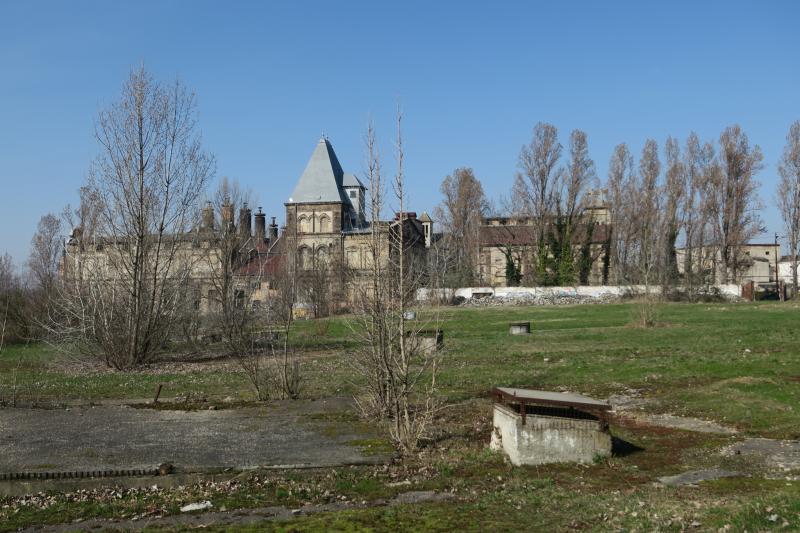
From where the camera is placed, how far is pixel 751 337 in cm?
2444

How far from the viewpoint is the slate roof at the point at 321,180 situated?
71750mm

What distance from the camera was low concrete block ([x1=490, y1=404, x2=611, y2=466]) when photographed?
9969mm

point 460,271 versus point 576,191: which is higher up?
point 576,191

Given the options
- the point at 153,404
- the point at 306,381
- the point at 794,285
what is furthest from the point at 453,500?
the point at 794,285

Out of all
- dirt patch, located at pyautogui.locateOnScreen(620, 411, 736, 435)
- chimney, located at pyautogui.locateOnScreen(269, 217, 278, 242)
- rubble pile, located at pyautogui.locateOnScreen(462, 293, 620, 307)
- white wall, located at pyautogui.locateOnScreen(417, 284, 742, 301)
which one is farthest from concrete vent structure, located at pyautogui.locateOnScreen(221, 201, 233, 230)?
chimney, located at pyautogui.locateOnScreen(269, 217, 278, 242)

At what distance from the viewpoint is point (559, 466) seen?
9.84 m

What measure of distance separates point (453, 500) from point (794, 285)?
58271mm

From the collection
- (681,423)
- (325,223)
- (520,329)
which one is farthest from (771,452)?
(325,223)

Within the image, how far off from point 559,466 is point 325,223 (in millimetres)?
62900

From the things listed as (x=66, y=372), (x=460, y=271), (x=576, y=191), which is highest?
(x=576, y=191)

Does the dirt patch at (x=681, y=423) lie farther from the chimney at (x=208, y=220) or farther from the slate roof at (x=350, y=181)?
the slate roof at (x=350, y=181)

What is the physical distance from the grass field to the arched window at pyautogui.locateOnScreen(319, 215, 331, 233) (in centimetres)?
4523

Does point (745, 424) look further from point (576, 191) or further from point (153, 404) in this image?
point (576, 191)

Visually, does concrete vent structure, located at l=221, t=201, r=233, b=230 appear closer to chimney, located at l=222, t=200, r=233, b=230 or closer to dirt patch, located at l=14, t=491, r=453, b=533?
chimney, located at l=222, t=200, r=233, b=230
